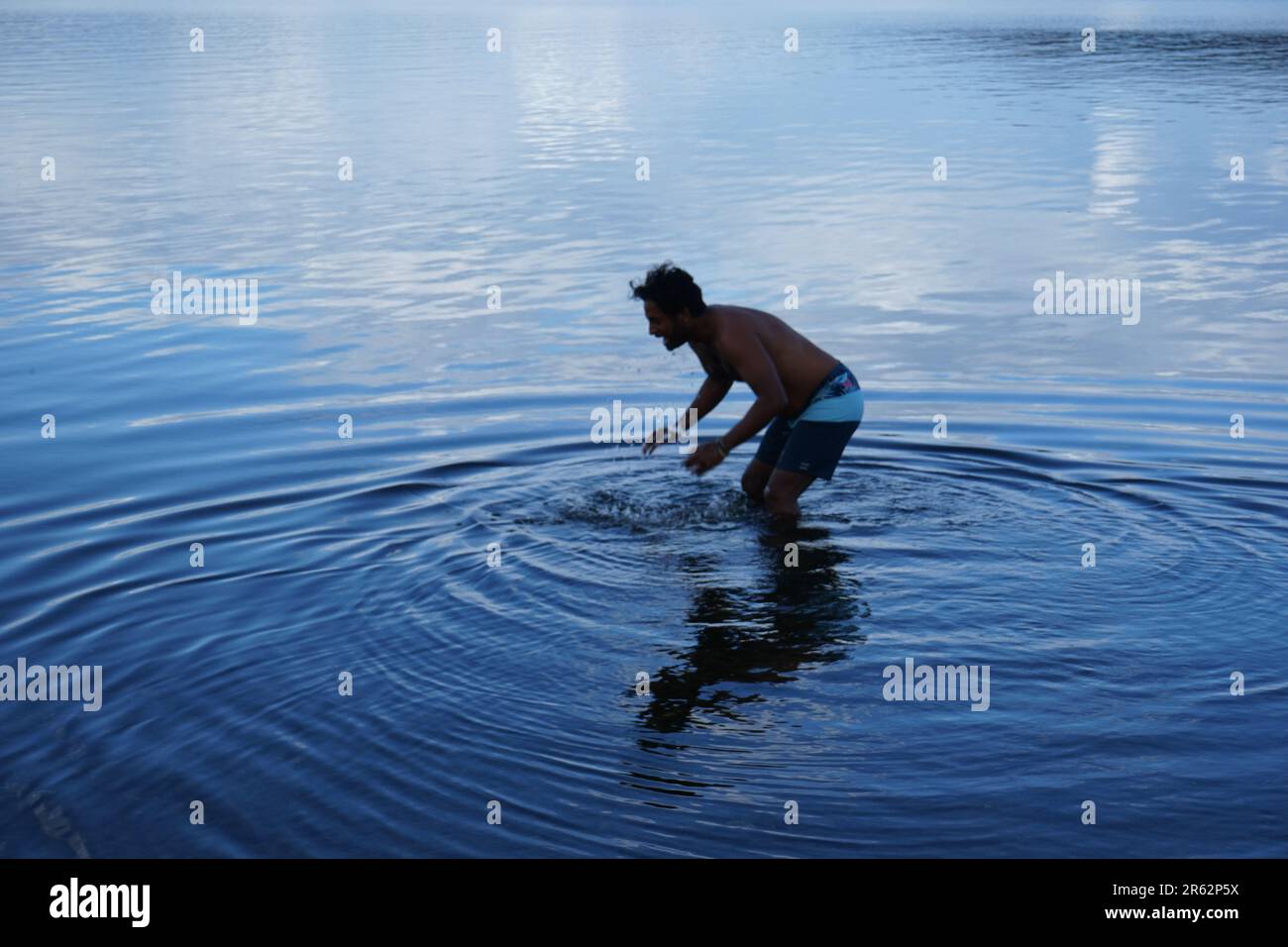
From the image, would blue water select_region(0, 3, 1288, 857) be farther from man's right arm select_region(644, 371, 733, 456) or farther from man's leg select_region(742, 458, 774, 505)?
man's right arm select_region(644, 371, 733, 456)

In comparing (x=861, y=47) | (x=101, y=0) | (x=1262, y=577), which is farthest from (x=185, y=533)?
(x=101, y=0)

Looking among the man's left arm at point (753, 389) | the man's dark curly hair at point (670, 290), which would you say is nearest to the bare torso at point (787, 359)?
the man's left arm at point (753, 389)

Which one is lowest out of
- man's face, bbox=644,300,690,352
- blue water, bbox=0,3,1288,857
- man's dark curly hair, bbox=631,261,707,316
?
blue water, bbox=0,3,1288,857

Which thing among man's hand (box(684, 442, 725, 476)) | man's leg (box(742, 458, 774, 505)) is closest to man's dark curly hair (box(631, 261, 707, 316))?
man's hand (box(684, 442, 725, 476))

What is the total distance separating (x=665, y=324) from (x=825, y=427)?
1409mm

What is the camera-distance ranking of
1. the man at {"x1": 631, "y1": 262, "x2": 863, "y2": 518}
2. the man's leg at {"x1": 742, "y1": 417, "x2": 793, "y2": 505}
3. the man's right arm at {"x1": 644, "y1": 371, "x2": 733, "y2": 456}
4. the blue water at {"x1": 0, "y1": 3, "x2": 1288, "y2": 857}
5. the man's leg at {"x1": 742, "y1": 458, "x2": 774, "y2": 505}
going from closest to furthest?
the blue water at {"x1": 0, "y1": 3, "x2": 1288, "y2": 857}, the man at {"x1": 631, "y1": 262, "x2": 863, "y2": 518}, the man's right arm at {"x1": 644, "y1": 371, "x2": 733, "y2": 456}, the man's leg at {"x1": 742, "y1": 417, "x2": 793, "y2": 505}, the man's leg at {"x1": 742, "y1": 458, "x2": 774, "y2": 505}

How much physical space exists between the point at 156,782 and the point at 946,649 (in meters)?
3.93

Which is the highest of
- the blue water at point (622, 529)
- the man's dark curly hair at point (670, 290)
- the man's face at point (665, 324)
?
the man's dark curly hair at point (670, 290)

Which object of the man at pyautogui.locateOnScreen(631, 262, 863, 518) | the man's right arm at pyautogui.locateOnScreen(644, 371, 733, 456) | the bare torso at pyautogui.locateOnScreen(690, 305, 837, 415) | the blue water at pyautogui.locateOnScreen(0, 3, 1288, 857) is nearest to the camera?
the blue water at pyautogui.locateOnScreen(0, 3, 1288, 857)

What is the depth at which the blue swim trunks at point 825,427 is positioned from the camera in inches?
398

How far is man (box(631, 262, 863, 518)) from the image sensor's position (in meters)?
9.48

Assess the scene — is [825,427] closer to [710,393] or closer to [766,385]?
[766,385]

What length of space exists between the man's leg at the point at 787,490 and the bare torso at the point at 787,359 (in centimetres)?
45

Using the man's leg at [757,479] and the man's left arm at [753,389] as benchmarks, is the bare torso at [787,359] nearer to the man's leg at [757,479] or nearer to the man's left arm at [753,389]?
the man's left arm at [753,389]
